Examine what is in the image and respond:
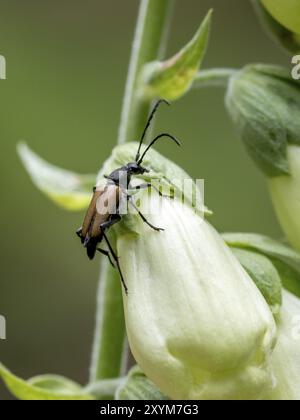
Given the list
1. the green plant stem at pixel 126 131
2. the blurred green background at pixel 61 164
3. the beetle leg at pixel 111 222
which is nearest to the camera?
the beetle leg at pixel 111 222

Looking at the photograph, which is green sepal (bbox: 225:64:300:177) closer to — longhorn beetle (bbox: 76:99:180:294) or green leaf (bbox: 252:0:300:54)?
green leaf (bbox: 252:0:300:54)

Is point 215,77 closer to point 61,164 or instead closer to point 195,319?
point 195,319

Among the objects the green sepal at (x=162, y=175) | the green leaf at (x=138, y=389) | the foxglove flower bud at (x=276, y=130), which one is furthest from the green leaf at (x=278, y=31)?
the green leaf at (x=138, y=389)

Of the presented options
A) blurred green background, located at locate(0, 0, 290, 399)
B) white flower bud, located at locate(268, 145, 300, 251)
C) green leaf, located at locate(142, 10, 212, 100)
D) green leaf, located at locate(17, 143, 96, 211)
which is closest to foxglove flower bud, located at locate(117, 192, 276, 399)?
white flower bud, located at locate(268, 145, 300, 251)

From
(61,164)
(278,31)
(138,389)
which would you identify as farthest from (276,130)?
(61,164)

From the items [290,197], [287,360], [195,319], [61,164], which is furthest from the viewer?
[61,164]

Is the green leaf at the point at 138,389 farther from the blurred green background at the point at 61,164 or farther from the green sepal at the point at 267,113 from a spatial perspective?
the blurred green background at the point at 61,164

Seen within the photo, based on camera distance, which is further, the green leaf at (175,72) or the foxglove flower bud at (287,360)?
the green leaf at (175,72)
